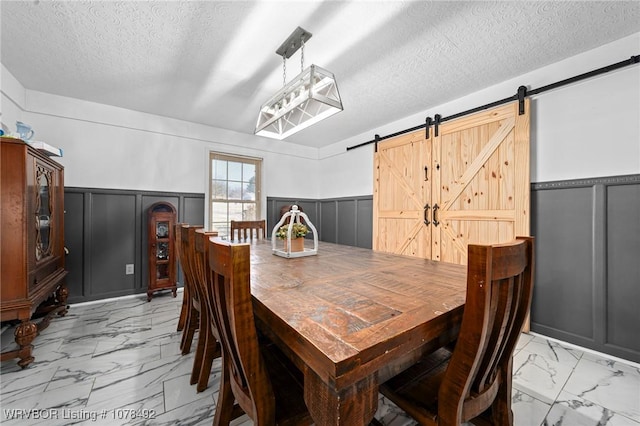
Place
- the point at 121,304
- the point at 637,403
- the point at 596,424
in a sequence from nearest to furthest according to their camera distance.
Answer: the point at 596,424, the point at 637,403, the point at 121,304

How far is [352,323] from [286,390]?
463 mm

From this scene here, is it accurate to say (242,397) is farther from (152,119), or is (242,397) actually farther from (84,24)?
(152,119)

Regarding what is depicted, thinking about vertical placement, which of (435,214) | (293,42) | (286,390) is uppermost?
(293,42)

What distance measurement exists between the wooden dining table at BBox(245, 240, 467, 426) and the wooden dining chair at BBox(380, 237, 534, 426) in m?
0.11

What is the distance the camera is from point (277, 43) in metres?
2.05

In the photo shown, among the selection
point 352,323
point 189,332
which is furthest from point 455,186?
point 189,332

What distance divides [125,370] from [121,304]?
1674 millimetres

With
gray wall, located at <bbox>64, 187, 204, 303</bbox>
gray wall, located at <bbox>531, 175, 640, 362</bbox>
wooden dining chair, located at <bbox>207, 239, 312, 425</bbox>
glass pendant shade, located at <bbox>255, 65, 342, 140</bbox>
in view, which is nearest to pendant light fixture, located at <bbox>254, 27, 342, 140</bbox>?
glass pendant shade, located at <bbox>255, 65, 342, 140</bbox>

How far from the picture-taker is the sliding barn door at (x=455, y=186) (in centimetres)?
258

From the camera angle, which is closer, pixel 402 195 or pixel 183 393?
pixel 183 393

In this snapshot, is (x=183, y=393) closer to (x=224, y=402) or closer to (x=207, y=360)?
(x=207, y=360)

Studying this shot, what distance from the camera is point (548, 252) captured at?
2387 mm

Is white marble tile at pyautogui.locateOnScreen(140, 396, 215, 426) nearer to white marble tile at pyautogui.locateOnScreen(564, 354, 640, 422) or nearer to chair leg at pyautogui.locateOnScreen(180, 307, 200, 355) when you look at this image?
chair leg at pyautogui.locateOnScreen(180, 307, 200, 355)

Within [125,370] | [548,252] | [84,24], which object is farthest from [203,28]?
[548,252]
